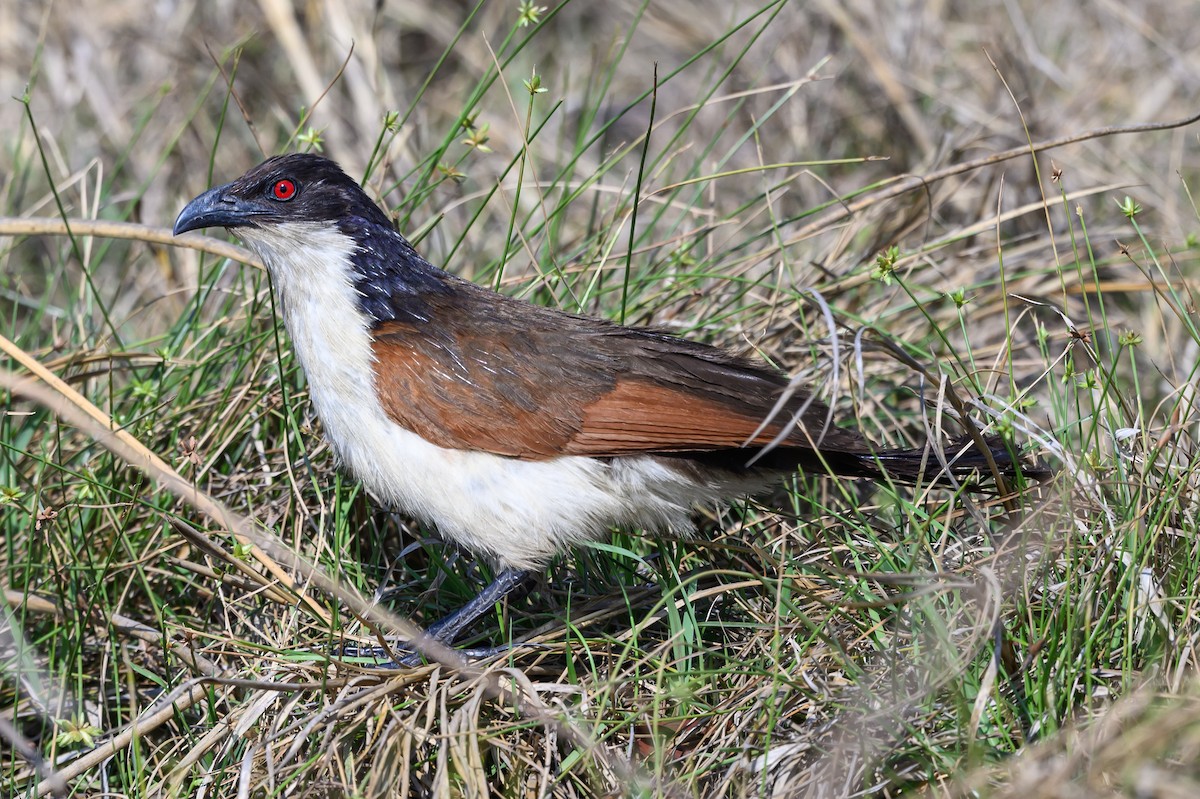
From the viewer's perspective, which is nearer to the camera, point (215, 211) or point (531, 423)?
point (531, 423)

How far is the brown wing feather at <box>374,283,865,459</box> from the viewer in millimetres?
2865

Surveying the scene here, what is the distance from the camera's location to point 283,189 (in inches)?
128

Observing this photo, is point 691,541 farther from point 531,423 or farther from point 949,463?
point 949,463

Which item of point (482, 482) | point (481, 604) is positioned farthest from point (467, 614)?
point (482, 482)

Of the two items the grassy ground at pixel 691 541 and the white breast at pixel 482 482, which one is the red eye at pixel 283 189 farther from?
the white breast at pixel 482 482

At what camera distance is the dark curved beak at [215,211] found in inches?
126

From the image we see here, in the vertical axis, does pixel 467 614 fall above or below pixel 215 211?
below

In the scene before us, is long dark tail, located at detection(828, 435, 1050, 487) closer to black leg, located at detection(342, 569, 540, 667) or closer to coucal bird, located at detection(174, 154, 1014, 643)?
coucal bird, located at detection(174, 154, 1014, 643)

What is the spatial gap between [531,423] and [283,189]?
1.05 m

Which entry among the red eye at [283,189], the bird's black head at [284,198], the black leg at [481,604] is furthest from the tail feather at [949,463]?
the red eye at [283,189]

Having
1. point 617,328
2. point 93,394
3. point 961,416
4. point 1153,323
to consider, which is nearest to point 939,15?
point 1153,323

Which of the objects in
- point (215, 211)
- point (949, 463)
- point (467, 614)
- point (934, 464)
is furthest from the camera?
point (215, 211)

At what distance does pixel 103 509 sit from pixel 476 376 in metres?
1.18

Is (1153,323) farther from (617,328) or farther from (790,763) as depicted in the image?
(790,763)
